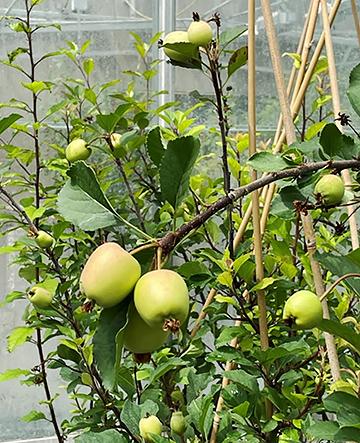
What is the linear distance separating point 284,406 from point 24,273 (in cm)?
A: 70

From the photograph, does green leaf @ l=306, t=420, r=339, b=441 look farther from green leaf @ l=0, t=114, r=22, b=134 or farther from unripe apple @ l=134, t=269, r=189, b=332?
green leaf @ l=0, t=114, r=22, b=134

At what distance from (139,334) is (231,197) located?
9 cm

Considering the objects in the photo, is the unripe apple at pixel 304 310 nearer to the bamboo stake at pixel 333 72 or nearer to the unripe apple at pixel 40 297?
the bamboo stake at pixel 333 72

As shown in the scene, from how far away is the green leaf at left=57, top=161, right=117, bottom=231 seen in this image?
351 millimetres

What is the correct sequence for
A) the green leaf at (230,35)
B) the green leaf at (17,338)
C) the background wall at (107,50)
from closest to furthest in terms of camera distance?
the green leaf at (230,35), the green leaf at (17,338), the background wall at (107,50)

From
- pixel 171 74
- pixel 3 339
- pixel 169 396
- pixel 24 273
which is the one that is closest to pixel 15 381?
pixel 3 339

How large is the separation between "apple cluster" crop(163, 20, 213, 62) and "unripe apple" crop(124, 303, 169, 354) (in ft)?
1.07

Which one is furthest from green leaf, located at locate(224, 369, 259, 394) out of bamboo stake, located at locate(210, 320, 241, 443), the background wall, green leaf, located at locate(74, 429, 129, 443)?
the background wall

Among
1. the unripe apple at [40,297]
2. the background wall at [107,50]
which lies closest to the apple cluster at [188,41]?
the unripe apple at [40,297]

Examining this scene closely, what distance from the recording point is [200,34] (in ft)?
1.88

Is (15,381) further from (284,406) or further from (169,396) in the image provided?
(284,406)

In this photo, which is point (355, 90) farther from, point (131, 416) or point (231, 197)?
point (131, 416)

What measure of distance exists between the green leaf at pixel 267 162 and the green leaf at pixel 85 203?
0.41ft

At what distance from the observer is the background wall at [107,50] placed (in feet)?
6.82
